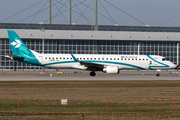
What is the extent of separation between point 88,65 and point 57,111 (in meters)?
32.4

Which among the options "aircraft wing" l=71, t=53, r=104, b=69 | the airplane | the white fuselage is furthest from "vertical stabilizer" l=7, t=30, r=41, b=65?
"aircraft wing" l=71, t=53, r=104, b=69

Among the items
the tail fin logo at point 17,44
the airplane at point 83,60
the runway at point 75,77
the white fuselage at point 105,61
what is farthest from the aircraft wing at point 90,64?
the tail fin logo at point 17,44

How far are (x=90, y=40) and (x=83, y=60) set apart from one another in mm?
31164

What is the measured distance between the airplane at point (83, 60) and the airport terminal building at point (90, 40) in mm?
25846

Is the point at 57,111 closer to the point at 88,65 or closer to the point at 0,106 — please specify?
A: the point at 0,106

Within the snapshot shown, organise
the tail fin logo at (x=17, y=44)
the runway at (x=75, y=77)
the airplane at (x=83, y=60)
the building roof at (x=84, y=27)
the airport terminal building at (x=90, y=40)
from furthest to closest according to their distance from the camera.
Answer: the building roof at (x=84, y=27) < the airport terminal building at (x=90, y=40) < the tail fin logo at (x=17, y=44) < the airplane at (x=83, y=60) < the runway at (x=75, y=77)

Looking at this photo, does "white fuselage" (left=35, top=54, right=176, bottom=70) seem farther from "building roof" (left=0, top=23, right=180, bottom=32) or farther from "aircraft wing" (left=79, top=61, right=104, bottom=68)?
"building roof" (left=0, top=23, right=180, bottom=32)

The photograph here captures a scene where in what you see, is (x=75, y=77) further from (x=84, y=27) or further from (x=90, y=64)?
(x=84, y=27)

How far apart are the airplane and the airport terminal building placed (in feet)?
84.8

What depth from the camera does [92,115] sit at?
15.9 meters

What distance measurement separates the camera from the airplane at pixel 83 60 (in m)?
49.7

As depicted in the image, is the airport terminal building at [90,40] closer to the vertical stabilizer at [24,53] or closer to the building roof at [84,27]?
the building roof at [84,27]

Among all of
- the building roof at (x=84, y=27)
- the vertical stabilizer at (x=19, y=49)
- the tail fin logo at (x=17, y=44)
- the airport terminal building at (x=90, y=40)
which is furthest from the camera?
the building roof at (x=84, y=27)

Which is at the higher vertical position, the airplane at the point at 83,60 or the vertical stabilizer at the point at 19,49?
the vertical stabilizer at the point at 19,49
